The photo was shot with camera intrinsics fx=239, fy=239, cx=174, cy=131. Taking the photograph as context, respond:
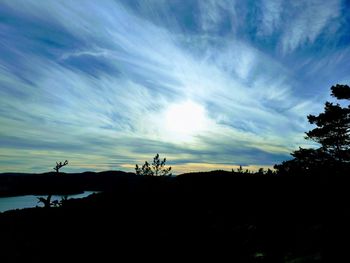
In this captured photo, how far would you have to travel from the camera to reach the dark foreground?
4.31 m

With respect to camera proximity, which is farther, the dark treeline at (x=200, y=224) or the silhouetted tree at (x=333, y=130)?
the silhouetted tree at (x=333, y=130)

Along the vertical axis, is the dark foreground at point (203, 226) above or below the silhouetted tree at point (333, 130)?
below

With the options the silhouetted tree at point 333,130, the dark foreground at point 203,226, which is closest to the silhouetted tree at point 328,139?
the silhouetted tree at point 333,130

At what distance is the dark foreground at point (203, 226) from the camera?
4.31 meters

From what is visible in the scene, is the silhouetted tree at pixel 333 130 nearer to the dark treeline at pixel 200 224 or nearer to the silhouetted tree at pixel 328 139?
the silhouetted tree at pixel 328 139

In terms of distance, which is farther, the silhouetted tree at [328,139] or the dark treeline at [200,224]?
the silhouetted tree at [328,139]

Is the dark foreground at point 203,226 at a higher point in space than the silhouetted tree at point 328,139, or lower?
lower

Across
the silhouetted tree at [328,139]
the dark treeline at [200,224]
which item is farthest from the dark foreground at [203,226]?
the silhouetted tree at [328,139]

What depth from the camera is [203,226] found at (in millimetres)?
6684

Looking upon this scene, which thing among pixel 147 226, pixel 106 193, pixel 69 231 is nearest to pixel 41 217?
pixel 106 193

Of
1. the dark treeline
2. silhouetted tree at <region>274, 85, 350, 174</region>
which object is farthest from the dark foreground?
silhouetted tree at <region>274, 85, 350, 174</region>

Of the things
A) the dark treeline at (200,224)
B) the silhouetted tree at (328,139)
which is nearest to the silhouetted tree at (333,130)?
the silhouetted tree at (328,139)

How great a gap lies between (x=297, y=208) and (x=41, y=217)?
39.3 feet

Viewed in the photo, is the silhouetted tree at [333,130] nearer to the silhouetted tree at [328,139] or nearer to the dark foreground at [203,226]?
the silhouetted tree at [328,139]
